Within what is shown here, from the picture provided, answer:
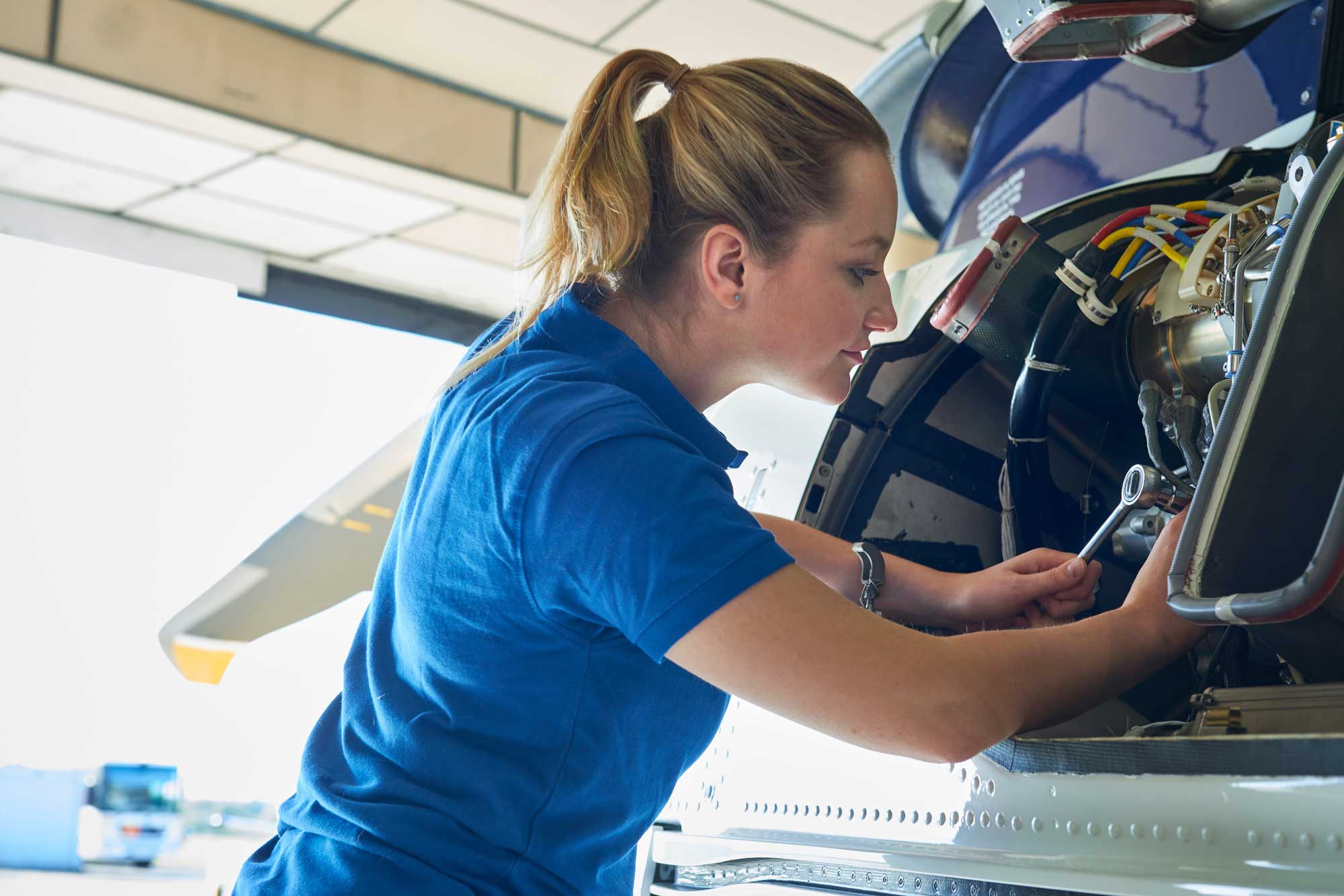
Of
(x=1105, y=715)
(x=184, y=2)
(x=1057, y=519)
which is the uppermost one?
(x=184, y=2)

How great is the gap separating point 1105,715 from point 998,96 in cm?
121

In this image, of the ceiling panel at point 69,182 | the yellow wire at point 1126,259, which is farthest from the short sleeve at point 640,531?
the ceiling panel at point 69,182

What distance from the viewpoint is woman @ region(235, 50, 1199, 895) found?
0.85 m

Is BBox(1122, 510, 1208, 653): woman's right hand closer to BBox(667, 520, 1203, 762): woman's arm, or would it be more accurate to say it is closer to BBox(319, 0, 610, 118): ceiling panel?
BBox(667, 520, 1203, 762): woman's arm

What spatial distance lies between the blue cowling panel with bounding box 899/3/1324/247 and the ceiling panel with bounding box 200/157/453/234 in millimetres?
3344

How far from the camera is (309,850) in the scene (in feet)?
3.40

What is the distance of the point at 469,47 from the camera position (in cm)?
483

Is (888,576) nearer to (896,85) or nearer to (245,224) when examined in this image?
(896,85)

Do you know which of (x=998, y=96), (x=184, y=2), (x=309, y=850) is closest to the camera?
(x=309, y=850)

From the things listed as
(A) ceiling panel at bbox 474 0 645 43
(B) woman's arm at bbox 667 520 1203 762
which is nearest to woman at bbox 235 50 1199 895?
(B) woman's arm at bbox 667 520 1203 762

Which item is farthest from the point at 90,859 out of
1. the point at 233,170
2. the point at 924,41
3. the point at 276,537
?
the point at 924,41

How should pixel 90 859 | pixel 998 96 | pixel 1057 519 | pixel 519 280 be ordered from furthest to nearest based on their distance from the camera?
pixel 90 859, pixel 998 96, pixel 1057 519, pixel 519 280

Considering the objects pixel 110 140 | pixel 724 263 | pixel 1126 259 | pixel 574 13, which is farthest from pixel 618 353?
pixel 110 140

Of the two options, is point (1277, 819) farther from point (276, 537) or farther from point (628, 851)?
point (276, 537)
